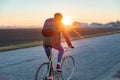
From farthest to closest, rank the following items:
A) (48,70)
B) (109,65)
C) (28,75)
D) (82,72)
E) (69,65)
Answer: (109,65), (82,72), (28,75), (69,65), (48,70)

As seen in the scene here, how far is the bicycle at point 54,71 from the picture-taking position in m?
7.99

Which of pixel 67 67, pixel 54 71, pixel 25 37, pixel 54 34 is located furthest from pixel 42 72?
pixel 25 37

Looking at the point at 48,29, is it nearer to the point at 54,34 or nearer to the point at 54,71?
the point at 54,34

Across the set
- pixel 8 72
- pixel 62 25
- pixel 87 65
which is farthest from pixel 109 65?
pixel 62 25

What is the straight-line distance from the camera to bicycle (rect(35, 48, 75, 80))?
7992 millimetres

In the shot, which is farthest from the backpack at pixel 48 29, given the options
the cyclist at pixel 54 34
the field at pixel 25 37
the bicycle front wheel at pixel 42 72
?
the field at pixel 25 37

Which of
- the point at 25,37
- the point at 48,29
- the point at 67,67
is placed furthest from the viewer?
the point at 25,37

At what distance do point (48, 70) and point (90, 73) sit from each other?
11.3ft

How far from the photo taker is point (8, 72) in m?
11.3

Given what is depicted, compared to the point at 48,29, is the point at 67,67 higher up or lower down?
lower down

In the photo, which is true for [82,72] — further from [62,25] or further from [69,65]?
[62,25]

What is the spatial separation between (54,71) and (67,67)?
4.20 feet

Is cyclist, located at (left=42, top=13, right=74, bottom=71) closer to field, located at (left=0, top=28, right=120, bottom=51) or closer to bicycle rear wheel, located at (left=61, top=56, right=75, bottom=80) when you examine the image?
bicycle rear wheel, located at (left=61, top=56, right=75, bottom=80)

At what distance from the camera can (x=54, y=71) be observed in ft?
27.7
